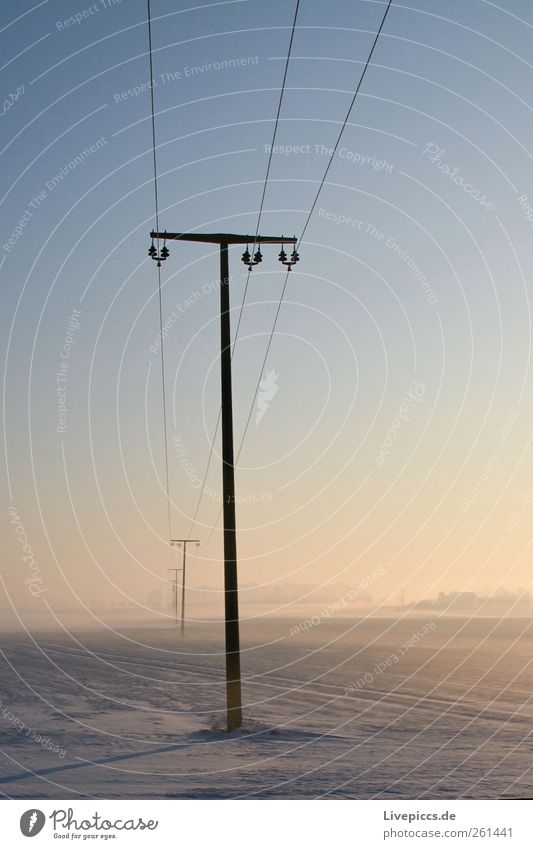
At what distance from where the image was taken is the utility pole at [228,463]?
23.7 m

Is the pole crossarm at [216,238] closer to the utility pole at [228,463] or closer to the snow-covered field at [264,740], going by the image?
the utility pole at [228,463]

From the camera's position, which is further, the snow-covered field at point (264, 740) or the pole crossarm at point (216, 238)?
the pole crossarm at point (216, 238)

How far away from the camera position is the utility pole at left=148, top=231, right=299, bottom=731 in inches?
931

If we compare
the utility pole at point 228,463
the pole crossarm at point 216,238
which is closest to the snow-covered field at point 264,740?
the utility pole at point 228,463

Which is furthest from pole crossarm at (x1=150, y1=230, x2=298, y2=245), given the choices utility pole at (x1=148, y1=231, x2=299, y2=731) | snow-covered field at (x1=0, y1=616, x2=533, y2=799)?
snow-covered field at (x1=0, y1=616, x2=533, y2=799)
